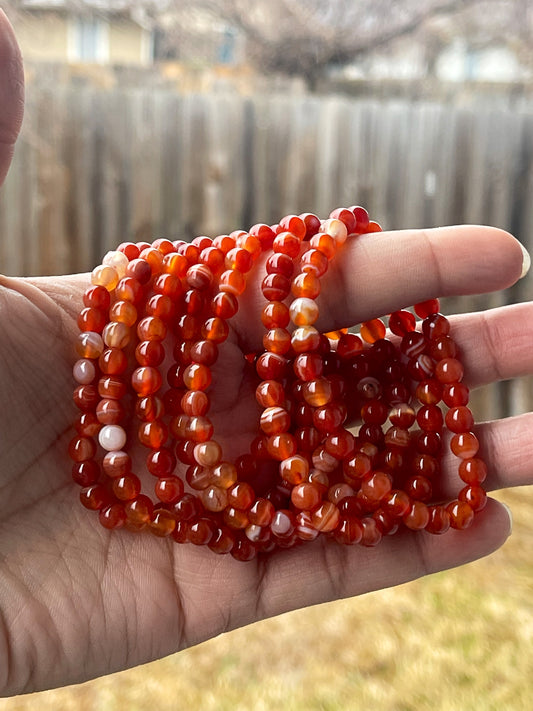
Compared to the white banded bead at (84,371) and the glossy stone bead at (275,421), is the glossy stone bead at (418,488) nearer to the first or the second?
the glossy stone bead at (275,421)

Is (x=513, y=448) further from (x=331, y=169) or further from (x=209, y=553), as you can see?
(x=331, y=169)

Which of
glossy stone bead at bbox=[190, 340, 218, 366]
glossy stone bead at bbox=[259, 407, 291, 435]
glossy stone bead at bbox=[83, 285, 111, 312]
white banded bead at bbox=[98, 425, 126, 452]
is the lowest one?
white banded bead at bbox=[98, 425, 126, 452]

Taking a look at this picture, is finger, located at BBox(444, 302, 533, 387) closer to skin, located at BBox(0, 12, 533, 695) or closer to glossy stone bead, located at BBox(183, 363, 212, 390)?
skin, located at BBox(0, 12, 533, 695)

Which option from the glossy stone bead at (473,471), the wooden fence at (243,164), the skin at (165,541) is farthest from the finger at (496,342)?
the wooden fence at (243,164)

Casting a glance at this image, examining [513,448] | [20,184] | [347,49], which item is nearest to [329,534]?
[513,448]

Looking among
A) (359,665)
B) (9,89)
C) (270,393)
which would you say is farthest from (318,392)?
(359,665)

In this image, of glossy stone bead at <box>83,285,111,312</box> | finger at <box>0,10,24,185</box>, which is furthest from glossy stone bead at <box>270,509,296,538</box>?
finger at <box>0,10,24,185</box>
